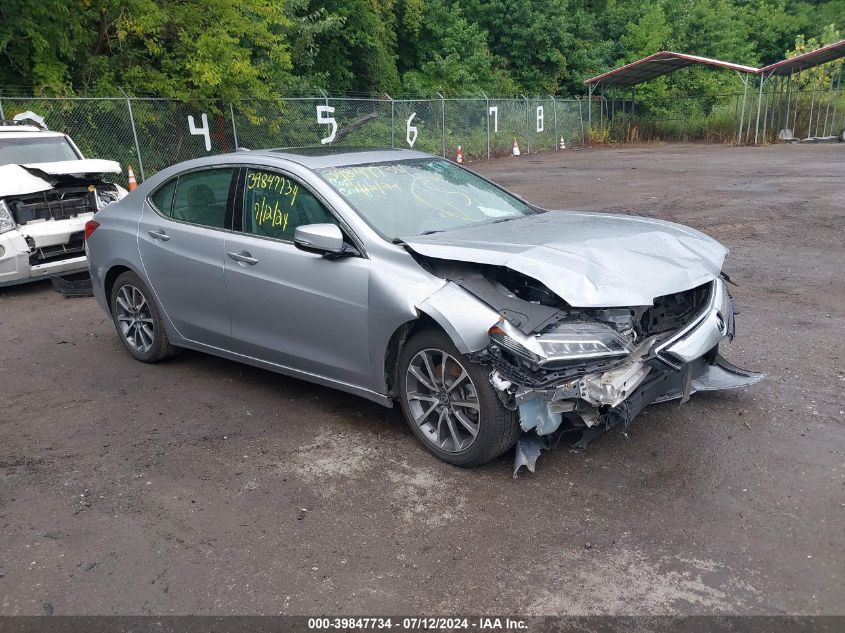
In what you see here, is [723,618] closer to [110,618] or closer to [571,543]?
[571,543]

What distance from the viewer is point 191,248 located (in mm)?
5328

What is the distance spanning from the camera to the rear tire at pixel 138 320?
582 cm

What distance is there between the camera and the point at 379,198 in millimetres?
4789

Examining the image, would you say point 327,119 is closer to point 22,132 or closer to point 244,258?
point 22,132

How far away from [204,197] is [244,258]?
0.80 meters

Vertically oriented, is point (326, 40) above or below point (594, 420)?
above

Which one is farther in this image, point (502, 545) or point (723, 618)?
point (502, 545)

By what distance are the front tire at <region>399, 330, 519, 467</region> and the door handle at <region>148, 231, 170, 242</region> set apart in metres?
2.34

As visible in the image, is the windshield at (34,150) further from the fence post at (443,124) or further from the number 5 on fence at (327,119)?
the fence post at (443,124)

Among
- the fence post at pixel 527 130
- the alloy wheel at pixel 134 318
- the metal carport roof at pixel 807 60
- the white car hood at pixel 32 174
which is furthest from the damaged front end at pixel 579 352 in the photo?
the metal carport roof at pixel 807 60

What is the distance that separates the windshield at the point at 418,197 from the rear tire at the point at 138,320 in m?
1.96

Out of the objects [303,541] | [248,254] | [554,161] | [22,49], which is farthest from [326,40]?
[303,541]

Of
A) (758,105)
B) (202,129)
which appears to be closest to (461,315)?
(202,129)

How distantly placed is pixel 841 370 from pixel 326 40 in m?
27.7
